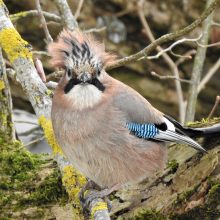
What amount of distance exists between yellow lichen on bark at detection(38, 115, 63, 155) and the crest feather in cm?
41

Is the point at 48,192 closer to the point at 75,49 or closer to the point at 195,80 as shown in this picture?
the point at 75,49

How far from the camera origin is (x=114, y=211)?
436 centimetres

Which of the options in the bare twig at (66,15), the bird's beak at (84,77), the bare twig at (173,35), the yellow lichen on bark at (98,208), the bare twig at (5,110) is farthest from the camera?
the bare twig at (66,15)

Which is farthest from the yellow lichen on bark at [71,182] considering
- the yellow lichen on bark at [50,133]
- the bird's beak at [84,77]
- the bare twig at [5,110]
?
the bare twig at [5,110]

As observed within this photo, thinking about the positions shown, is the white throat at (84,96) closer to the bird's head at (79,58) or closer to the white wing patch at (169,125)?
the bird's head at (79,58)

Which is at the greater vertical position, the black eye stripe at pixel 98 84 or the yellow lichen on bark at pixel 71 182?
the black eye stripe at pixel 98 84

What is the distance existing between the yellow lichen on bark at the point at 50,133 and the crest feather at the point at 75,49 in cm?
41

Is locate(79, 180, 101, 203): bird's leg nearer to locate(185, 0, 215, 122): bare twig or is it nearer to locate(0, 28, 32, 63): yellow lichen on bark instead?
locate(0, 28, 32, 63): yellow lichen on bark

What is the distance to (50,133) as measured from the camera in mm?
4344

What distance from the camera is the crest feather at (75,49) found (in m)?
3.96

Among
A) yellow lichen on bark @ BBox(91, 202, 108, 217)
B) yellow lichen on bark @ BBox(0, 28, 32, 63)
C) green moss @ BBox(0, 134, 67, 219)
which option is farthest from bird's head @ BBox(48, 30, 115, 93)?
green moss @ BBox(0, 134, 67, 219)

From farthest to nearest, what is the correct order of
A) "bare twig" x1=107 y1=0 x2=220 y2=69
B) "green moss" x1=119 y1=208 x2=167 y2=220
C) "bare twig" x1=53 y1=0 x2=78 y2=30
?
1. "bare twig" x1=53 y1=0 x2=78 y2=30
2. "bare twig" x1=107 y1=0 x2=220 y2=69
3. "green moss" x1=119 y1=208 x2=167 y2=220

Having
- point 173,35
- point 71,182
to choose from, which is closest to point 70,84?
point 71,182

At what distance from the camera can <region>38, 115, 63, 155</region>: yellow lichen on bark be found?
4.24 metres
